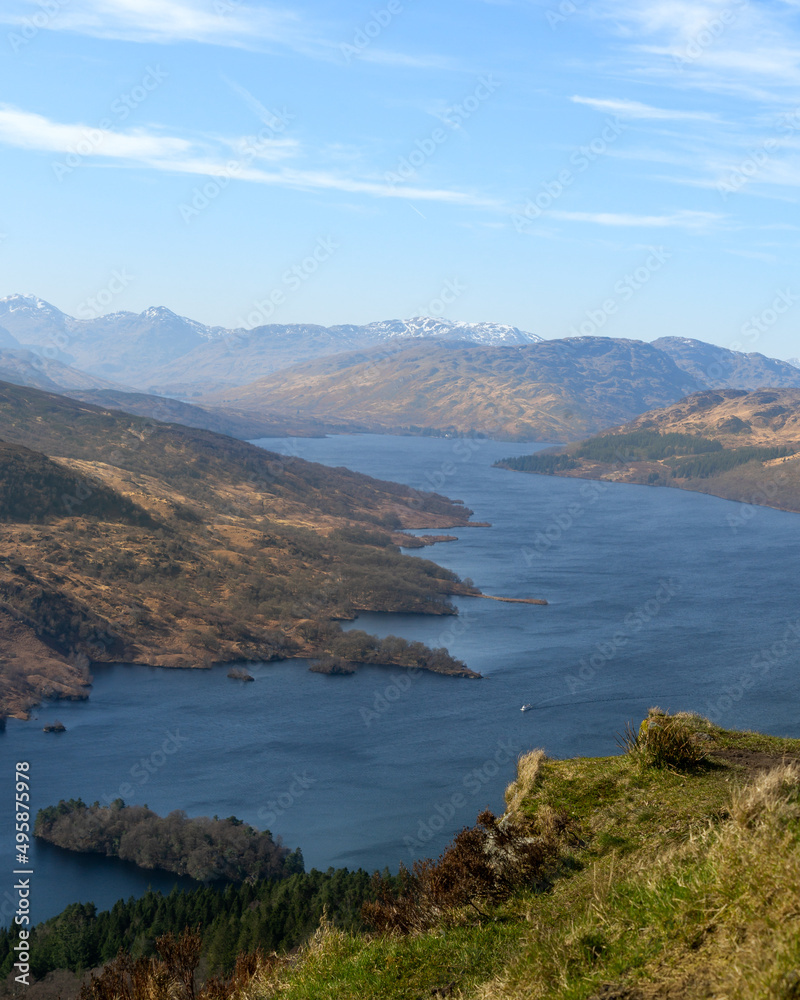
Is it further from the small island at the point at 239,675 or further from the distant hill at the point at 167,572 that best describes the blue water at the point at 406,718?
the distant hill at the point at 167,572

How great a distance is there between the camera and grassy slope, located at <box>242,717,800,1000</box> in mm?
7043

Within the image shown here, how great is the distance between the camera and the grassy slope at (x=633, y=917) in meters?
7.04

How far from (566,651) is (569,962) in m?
96.1

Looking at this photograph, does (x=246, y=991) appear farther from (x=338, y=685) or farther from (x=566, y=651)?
(x=566, y=651)

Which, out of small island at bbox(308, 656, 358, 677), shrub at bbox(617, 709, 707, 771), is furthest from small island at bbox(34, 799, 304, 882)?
shrub at bbox(617, 709, 707, 771)

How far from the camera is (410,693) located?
304 feet

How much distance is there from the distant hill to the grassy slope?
83.1 m

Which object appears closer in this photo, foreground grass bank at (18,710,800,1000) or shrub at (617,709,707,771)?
foreground grass bank at (18,710,800,1000)

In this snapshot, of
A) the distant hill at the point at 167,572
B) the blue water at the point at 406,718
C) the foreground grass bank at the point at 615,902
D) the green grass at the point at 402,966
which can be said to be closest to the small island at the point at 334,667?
the blue water at the point at 406,718

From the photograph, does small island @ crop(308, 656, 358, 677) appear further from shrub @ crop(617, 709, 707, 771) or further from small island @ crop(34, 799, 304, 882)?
shrub @ crop(617, 709, 707, 771)

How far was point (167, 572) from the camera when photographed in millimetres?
121875

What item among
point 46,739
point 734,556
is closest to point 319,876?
point 46,739

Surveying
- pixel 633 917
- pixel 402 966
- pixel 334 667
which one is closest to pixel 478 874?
pixel 402 966

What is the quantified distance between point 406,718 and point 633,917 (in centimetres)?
7866
